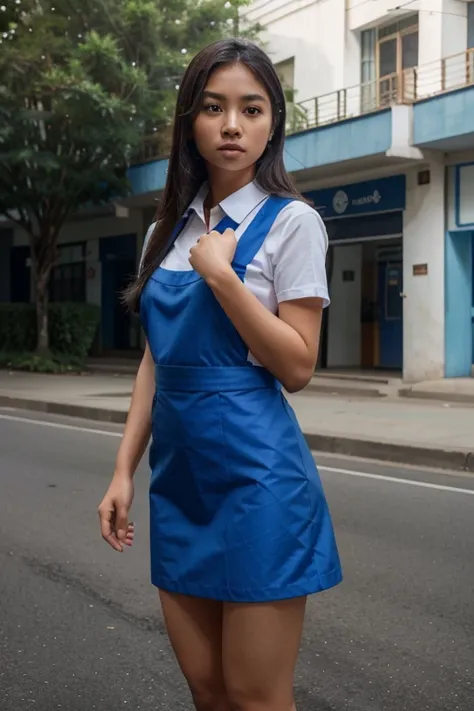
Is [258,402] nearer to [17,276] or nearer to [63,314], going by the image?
[63,314]

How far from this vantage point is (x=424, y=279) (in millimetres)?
17078

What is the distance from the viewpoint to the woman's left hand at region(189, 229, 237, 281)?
1867mm

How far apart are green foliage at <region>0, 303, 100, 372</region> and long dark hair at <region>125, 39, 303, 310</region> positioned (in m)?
19.6

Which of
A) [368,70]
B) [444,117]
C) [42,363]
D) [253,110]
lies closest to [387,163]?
[444,117]

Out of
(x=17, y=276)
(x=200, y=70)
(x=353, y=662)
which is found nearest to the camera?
(x=200, y=70)

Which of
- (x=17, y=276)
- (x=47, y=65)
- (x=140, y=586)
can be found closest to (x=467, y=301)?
(x=47, y=65)

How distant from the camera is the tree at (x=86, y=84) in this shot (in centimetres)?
1912

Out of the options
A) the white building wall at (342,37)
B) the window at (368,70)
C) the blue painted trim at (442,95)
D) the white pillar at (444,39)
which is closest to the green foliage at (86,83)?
the white building wall at (342,37)

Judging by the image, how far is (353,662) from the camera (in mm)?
3877

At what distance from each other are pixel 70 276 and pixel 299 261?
90.0ft

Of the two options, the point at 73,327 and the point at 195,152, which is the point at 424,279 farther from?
the point at 195,152

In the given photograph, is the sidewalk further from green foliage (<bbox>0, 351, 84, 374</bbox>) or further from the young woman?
the young woman

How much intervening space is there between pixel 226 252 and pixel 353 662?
2463 mm

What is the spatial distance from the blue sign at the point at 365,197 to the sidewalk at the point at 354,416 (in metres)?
3.78
